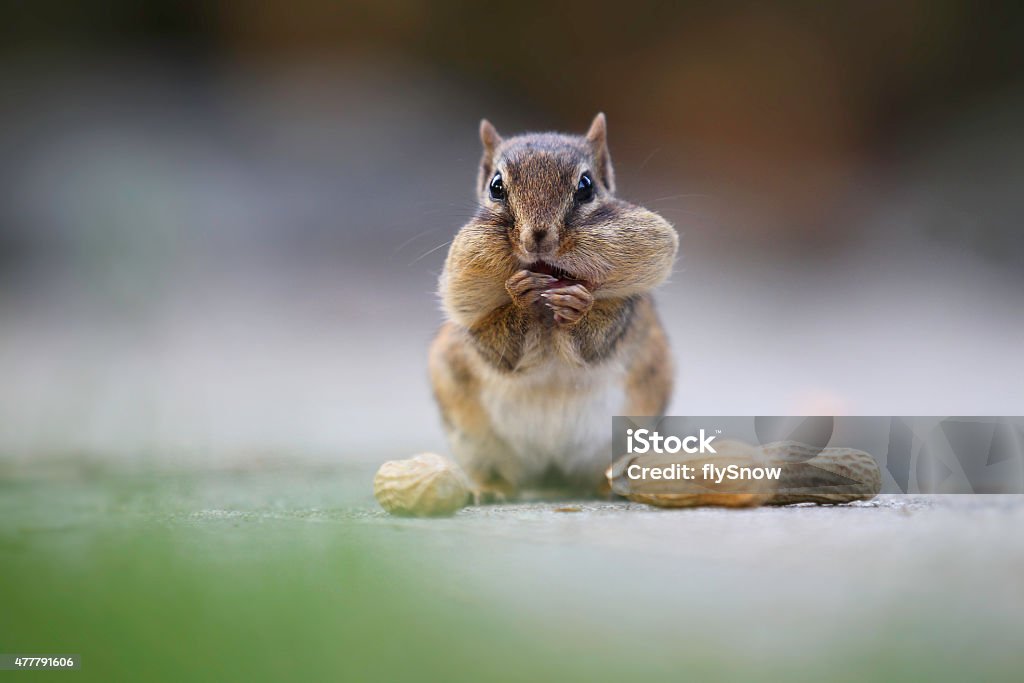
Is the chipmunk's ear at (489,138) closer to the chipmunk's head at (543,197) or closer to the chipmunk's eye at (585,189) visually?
the chipmunk's head at (543,197)

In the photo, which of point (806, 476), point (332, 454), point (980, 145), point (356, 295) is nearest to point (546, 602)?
point (806, 476)

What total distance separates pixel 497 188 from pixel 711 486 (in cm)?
43

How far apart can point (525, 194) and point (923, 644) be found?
2.14 feet

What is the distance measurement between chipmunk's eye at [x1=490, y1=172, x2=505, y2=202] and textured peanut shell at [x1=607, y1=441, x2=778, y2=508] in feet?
1.15

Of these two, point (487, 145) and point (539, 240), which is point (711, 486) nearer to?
point (539, 240)

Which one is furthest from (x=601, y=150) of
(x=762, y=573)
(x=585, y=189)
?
(x=762, y=573)

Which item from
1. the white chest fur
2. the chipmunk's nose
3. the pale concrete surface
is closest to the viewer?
the pale concrete surface

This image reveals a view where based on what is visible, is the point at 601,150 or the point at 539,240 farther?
the point at 601,150

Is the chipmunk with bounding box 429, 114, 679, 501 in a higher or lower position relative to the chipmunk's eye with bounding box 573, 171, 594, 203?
lower

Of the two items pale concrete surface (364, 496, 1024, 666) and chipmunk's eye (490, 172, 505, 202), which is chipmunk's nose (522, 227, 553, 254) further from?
pale concrete surface (364, 496, 1024, 666)

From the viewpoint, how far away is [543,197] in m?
1.06

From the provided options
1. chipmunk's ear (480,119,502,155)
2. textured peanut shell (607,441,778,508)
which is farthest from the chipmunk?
textured peanut shell (607,441,778,508)

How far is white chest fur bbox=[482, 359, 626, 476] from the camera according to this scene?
1.23 meters

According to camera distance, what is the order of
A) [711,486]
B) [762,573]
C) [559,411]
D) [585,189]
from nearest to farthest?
[762,573] → [711,486] → [585,189] → [559,411]
